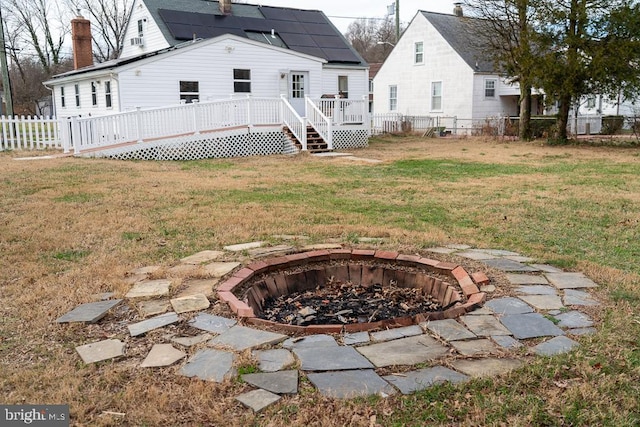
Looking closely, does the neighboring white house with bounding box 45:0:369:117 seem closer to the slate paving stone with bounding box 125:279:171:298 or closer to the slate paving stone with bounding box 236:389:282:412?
the slate paving stone with bounding box 125:279:171:298

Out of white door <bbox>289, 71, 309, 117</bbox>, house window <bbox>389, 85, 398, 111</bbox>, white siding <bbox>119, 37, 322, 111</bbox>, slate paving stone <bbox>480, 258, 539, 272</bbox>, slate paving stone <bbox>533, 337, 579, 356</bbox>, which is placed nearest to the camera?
slate paving stone <bbox>533, 337, 579, 356</bbox>

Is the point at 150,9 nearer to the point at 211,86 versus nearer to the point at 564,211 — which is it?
the point at 211,86

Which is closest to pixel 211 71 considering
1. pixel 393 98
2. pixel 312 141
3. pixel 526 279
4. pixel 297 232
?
pixel 312 141

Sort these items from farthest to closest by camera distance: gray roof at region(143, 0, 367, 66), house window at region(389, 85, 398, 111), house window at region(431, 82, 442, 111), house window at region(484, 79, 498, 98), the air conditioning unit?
house window at region(389, 85, 398, 111) → house window at region(431, 82, 442, 111) → house window at region(484, 79, 498, 98) → the air conditioning unit → gray roof at region(143, 0, 367, 66)

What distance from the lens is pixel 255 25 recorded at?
2092 centimetres

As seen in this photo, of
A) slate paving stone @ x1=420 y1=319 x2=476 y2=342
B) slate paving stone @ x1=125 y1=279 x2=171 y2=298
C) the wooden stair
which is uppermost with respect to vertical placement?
the wooden stair

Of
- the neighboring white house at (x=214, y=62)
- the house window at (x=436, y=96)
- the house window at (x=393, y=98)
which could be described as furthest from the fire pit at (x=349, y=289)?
the house window at (x=393, y=98)

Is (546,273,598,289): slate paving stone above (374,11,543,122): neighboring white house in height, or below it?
below

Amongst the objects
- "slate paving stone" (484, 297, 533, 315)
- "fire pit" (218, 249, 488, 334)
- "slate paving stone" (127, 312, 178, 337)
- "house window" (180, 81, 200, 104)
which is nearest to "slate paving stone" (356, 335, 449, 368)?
"fire pit" (218, 249, 488, 334)

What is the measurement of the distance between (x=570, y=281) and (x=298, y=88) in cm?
1662

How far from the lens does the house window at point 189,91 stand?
1717 centimetres

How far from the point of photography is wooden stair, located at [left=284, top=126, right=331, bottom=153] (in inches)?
604

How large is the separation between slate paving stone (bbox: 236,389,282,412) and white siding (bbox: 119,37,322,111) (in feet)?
50.9

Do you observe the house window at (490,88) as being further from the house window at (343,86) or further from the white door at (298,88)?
the white door at (298,88)
